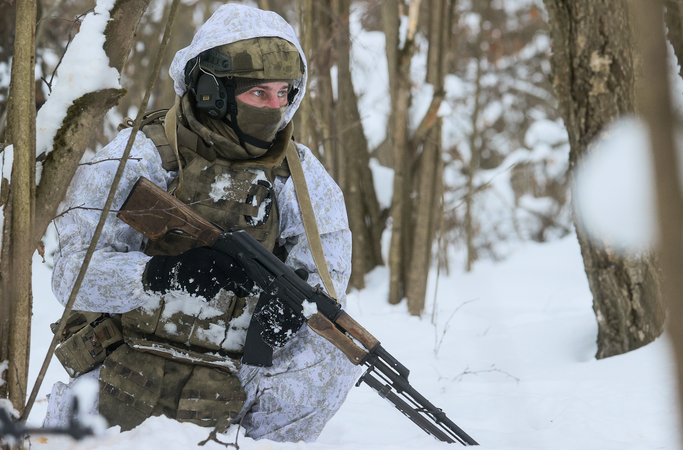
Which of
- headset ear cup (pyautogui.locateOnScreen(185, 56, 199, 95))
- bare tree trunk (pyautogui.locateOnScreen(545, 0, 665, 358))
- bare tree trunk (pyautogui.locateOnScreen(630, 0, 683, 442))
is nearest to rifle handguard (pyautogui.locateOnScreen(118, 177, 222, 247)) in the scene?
headset ear cup (pyautogui.locateOnScreen(185, 56, 199, 95))

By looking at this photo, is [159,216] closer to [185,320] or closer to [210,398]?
[185,320]

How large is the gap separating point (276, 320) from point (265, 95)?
773 mm

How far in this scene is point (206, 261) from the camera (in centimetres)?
187

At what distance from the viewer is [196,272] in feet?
6.07

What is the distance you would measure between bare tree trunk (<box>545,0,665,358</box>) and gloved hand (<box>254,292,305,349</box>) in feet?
6.16

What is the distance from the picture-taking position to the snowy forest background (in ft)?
7.54

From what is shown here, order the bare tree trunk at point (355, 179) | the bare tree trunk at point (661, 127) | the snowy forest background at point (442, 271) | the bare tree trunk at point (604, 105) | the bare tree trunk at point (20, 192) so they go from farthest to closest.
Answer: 1. the bare tree trunk at point (355, 179)
2. the bare tree trunk at point (604, 105)
3. the snowy forest background at point (442, 271)
4. the bare tree trunk at point (20, 192)
5. the bare tree trunk at point (661, 127)

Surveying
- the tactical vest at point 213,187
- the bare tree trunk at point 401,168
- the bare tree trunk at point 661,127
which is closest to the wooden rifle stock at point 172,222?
the tactical vest at point 213,187

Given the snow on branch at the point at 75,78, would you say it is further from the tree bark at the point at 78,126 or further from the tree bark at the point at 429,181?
the tree bark at the point at 429,181

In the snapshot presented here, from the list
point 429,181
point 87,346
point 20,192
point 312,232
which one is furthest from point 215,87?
point 429,181

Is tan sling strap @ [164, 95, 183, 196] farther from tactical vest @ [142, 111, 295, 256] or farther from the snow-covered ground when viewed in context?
the snow-covered ground

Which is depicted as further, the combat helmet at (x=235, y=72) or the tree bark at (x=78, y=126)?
the combat helmet at (x=235, y=72)

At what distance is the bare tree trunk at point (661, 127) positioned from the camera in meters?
0.62

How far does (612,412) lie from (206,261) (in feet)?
5.74
